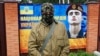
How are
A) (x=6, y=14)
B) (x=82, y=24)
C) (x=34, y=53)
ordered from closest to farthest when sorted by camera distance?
(x=34, y=53)
(x=6, y=14)
(x=82, y=24)

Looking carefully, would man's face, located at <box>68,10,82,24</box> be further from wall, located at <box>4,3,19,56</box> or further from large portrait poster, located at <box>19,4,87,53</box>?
wall, located at <box>4,3,19,56</box>

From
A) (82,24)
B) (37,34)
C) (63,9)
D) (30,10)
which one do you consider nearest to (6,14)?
(30,10)

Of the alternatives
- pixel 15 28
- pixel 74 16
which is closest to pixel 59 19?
pixel 74 16

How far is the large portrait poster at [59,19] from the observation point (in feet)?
32.8

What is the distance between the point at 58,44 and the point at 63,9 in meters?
5.60

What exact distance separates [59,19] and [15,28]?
1.47 metres

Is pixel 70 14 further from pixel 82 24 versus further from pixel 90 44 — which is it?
pixel 90 44

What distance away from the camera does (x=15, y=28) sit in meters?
10.0

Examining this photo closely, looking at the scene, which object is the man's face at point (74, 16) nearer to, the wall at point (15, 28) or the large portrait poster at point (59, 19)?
the large portrait poster at point (59, 19)

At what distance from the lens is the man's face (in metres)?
10.4

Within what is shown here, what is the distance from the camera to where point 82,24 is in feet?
34.9

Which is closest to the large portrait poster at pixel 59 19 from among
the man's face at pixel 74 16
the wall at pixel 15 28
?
the man's face at pixel 74 16

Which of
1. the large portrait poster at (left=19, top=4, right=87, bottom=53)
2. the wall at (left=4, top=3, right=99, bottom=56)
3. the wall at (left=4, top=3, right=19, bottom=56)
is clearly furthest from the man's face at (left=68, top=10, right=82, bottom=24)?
the wall at (left=4, top=3, right=19, bottom=56)

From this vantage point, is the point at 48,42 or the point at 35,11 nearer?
the point at 48,42
